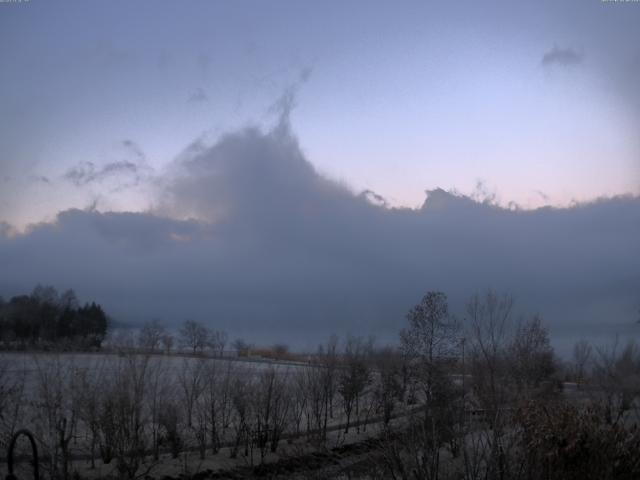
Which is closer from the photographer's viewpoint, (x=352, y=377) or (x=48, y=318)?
(x=352, y=377)

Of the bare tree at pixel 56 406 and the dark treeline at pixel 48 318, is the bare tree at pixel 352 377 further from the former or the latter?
the dark treeline at pixel 48 318

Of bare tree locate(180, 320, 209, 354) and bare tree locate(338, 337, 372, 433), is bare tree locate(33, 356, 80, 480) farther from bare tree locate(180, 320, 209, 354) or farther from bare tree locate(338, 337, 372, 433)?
bare tree locate(180, 320, 209, 354)

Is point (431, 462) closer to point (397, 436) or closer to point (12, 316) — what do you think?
point (397, 436)

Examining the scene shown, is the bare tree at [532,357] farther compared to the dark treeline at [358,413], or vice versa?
the bare tree at [532,357]

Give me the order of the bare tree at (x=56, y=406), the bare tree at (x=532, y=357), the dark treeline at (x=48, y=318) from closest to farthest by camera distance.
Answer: the bare tree at (x=56, y=406)
the bare tree at (x=532, y=357)
the dark treeline at (x=48, y=318)

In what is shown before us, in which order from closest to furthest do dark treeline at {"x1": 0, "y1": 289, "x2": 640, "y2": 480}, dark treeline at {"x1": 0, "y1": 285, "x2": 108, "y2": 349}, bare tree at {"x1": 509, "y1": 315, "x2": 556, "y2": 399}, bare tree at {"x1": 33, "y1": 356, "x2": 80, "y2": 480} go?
dark treeline at {"x1": 0, "y1": 289, "x2": 640, "y2": 480}, bare tree at {"x1": 33, "y1": 356, "x2": 80, "y2": 480}, bare tree at {"x1": 509, "y1": 315, "x2": 556, "y2": 399}, dark treeline at {"x1": 0, "y1": 285, "x2": 108, "y2": 349}

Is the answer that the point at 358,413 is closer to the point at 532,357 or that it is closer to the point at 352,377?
the point at 352,377

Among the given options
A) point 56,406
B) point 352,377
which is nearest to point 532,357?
point 352,377

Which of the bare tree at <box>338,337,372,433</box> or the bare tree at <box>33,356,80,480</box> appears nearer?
the bare tree at <box>33,356,80,480</box>

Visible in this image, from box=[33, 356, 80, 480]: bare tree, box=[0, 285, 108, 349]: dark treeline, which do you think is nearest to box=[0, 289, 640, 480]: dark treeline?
box=[33, 356, 80, 480]: bare tree

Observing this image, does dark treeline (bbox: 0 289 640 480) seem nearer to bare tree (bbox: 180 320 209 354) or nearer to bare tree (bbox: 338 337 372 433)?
bare tree (bbox: 338 337 372 433)

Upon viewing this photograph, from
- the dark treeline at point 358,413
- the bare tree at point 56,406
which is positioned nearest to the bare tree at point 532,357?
the dark treeline at point 358,413

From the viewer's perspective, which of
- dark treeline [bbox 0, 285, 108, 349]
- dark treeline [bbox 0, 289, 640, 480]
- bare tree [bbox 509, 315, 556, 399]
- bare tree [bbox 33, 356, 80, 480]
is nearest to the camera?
dark treeline [bbox 0, 289, 640, 480]

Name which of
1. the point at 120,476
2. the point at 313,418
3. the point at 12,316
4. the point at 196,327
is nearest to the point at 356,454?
the point at 313,418
